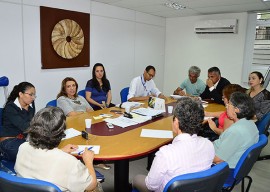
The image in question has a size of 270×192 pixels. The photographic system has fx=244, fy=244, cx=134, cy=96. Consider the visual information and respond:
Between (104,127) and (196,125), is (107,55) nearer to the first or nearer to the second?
(104,127)

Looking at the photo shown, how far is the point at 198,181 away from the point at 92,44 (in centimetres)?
411

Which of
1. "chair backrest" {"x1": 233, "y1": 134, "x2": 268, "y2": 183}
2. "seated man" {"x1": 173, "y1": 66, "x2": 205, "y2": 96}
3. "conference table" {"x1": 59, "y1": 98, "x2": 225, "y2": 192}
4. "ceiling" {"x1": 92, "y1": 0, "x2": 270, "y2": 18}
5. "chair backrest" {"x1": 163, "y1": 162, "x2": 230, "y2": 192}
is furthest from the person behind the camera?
"seated man" {"x1": 173, "y1": 66, "x2": 205, "y2": 96}

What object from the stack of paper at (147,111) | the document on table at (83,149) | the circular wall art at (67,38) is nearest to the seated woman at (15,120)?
the document on table at (83,149)

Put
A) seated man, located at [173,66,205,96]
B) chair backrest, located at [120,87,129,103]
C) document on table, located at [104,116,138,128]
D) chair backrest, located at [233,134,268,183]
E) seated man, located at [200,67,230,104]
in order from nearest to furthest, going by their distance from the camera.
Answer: chair backrest, located at [233,134,268,183], document on table, located at [104,116,138,128], seated man, located at [200,67,230,104], chair backrest, located at [120,87,129,103], seated man, located at [173,66,205,96]

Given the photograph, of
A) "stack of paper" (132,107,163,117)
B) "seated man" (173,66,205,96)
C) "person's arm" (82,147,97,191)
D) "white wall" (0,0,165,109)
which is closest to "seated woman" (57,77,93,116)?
"stack of paper" (132,107,163,117)

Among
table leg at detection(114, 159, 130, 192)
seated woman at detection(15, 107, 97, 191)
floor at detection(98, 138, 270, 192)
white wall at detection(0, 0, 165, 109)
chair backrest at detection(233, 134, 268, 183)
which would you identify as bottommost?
floor at detection(98, 138, 270, 192)

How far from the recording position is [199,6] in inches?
200

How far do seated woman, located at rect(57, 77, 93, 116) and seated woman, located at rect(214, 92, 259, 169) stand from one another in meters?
1.92

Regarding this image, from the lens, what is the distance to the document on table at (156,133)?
2.43 m

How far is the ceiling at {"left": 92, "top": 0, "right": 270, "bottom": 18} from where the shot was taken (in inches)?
183

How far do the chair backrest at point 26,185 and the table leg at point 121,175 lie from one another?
4.07 feet

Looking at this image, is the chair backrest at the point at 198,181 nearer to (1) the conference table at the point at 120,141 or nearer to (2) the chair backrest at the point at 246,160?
(2) the chair backrest at the point at 246,160

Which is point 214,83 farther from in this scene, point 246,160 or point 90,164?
point 90,164

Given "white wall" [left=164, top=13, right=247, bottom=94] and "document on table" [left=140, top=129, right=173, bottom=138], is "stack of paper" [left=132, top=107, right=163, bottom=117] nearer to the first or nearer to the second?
"document on table" [left=140, top=129, right=173, bottom=138]
